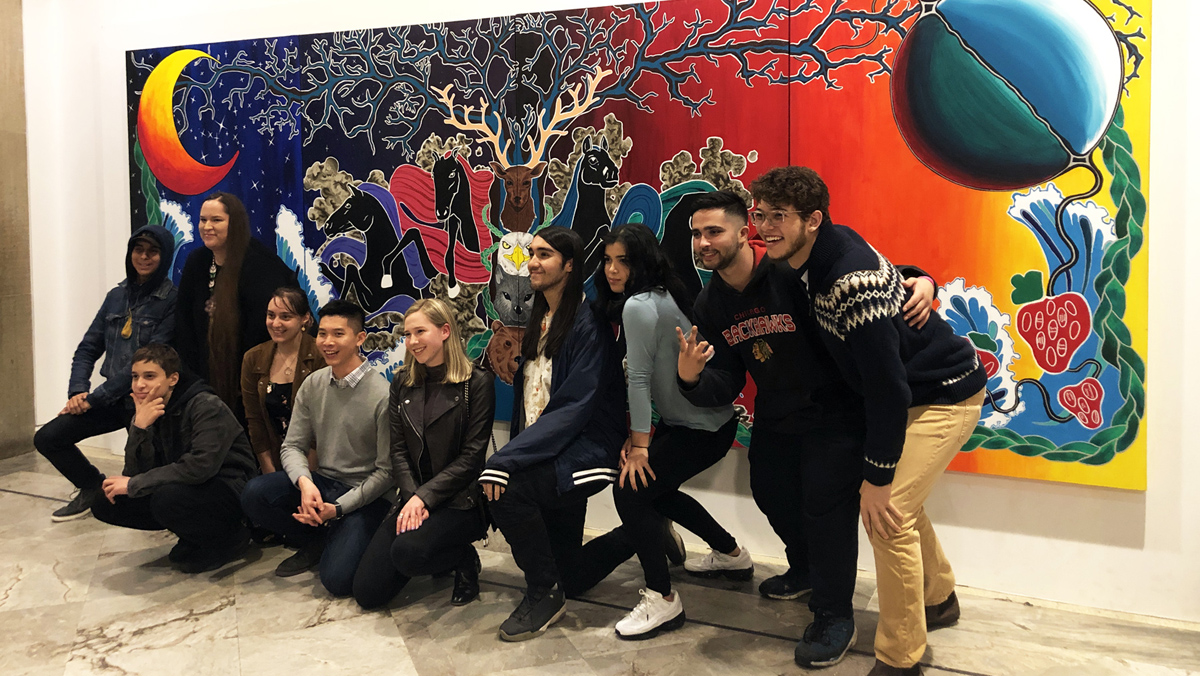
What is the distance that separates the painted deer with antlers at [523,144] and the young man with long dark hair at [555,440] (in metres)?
0.84

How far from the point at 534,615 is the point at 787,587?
102 cm

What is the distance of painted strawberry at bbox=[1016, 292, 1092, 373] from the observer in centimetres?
334

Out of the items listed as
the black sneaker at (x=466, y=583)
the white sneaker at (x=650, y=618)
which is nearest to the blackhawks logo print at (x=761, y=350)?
the white sneaker at (x=650, y=618)

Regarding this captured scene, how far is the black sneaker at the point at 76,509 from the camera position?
14.9ft

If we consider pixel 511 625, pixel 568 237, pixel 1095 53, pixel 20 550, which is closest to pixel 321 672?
pixel 511 625

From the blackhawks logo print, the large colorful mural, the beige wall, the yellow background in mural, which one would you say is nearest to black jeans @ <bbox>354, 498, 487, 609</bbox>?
the large colorful mural

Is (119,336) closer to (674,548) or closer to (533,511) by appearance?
(533,511)

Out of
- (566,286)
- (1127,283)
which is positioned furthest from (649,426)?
(1127,283)

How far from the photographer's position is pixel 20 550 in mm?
4141

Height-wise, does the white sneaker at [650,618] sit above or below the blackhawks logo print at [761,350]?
below

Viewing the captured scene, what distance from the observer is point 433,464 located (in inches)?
139

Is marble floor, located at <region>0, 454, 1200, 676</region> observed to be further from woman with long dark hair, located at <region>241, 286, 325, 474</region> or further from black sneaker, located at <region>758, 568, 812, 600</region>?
woman with long dark hair, located at <region>241, 286, 325, 474</region>

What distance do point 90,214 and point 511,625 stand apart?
4.11m

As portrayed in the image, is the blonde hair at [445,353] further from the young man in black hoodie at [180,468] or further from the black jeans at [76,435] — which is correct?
the black jeans at [76,435]
